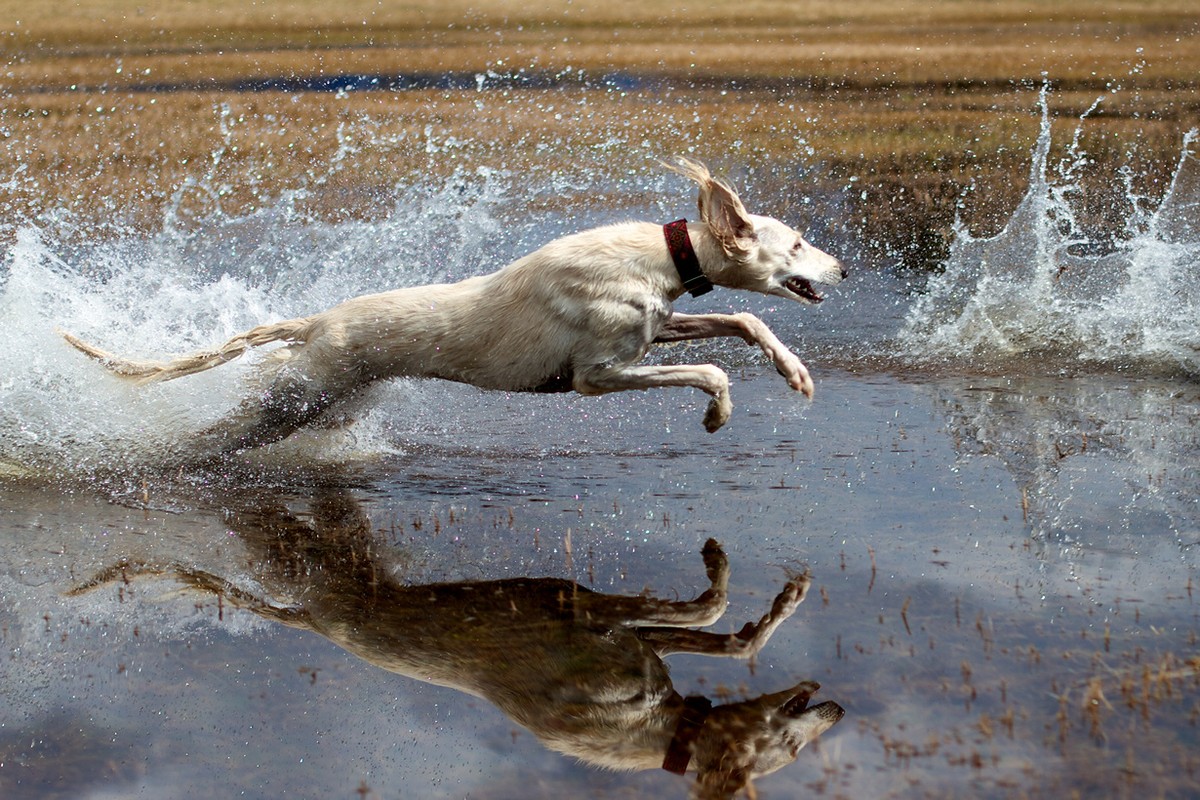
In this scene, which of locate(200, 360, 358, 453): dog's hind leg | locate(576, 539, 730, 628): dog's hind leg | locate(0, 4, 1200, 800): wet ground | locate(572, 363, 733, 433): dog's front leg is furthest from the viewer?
locate(200, 360, 358, 453): dog's hind leg

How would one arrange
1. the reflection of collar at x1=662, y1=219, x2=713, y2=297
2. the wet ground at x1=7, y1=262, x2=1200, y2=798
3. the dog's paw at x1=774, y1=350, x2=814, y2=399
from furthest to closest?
1. the reflection of collar at x1=662, y1=219, x2=713, y2=297
2. the dog's paw at x1=774, y1=350, x2=814, y2=399
3. the wet ground at x1=7, y1=262, x2=1200, y2=798

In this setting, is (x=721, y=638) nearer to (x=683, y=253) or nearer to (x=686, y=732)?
(x=686, y=732)

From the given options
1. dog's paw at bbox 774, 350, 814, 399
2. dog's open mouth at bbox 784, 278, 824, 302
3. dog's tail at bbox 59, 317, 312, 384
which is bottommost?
dog's tail at bbox 59, 317, 312, 384

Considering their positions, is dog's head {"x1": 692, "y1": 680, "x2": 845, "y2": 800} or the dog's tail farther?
the dog's tail

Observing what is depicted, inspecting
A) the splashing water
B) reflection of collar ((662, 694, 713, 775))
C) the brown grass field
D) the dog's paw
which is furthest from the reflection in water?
the brown grass field

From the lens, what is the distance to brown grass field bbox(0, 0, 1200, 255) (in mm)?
16312

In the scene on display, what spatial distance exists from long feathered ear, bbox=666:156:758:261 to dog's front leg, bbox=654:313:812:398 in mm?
381

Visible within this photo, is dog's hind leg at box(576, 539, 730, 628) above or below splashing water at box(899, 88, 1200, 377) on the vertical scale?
below

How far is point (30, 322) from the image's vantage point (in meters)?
8.23

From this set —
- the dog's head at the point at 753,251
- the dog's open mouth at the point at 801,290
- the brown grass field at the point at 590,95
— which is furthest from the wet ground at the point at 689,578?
the brown grass field at the point at 590,95

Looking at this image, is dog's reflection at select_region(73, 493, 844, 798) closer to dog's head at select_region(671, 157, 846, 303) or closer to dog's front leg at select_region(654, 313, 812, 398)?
dog's front leg at select_region(654, 313, 812, 398)

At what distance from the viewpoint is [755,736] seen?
434cm

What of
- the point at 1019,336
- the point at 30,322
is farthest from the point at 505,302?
the point at 1019,336

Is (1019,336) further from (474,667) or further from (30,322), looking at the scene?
(30,322)
